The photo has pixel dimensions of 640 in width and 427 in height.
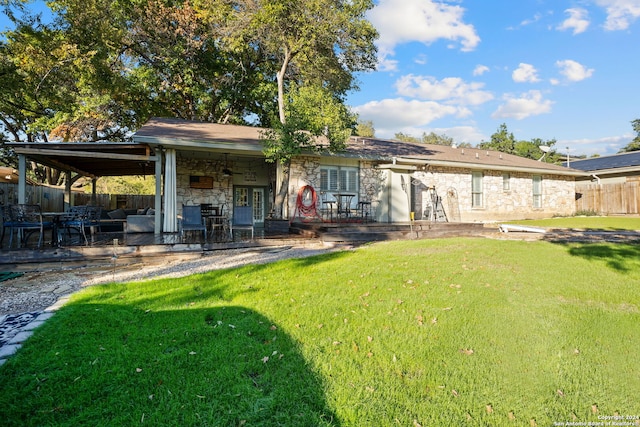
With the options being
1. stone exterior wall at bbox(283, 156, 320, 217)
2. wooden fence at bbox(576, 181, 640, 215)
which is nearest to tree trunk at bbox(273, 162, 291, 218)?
stone exterior wall at bbox(283, 156, 320, 217)

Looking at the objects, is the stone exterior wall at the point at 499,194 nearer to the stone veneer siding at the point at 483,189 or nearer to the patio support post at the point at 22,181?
the stone veneer siding at the point at 483,189

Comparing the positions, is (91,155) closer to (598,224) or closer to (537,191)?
(598,224)

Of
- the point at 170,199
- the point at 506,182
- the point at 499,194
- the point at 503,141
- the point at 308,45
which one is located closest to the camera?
the point at 170,199

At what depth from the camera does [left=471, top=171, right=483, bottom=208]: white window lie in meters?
15.4

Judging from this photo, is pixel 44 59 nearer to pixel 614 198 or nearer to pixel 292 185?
pixel 292 185

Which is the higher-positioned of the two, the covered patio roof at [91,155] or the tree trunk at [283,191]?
the covered patio roof at [91,155]

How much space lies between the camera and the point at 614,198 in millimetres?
17375

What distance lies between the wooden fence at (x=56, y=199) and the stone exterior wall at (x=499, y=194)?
1461cm

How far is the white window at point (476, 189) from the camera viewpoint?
15.4 meters

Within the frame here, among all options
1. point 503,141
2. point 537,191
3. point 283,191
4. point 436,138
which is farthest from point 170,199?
point 436,138

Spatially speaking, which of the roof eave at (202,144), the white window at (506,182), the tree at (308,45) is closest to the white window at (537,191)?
the white window at (506,182)

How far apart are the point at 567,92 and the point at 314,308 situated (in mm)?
19177

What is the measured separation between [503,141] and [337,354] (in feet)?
117

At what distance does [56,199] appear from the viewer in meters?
15.1
